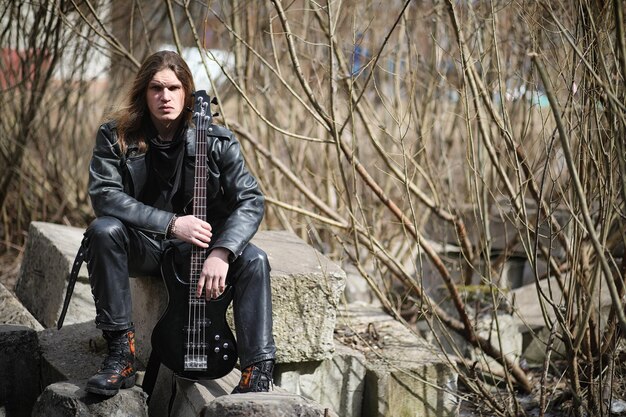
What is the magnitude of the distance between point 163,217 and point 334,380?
138cm

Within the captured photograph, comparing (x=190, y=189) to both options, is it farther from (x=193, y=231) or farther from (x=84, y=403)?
(x=84, y=403)

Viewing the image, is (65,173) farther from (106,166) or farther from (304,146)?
(106,166)

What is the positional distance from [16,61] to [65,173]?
38.4 inches

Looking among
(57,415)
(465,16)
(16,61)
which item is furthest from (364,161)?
(57,415)

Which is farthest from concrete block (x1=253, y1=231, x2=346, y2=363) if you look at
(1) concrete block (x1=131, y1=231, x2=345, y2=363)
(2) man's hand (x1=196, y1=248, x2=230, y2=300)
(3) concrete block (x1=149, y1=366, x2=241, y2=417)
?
(2) man's hand (x1=196, y1=248, x2=230, y2=300)

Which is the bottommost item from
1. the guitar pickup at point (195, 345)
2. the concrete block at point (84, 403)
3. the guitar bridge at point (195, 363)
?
the concrete block at point (84, 403)

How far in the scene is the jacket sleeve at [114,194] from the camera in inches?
151

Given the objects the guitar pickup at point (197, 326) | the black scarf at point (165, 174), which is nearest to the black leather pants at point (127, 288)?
the guitar pickup at point (197, 326)

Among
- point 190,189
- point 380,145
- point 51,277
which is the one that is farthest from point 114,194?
point 51,277

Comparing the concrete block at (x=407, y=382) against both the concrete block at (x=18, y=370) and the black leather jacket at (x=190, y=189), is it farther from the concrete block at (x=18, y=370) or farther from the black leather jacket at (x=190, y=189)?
the concrete block at (x=18, y=370)

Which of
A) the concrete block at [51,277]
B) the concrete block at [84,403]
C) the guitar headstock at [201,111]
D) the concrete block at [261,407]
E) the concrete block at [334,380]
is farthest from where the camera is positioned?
the concrete block at [51,277]

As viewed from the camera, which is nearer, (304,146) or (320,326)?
(320,326)

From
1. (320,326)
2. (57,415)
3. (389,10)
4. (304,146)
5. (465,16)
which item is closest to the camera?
(57,415)

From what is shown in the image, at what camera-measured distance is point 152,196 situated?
4.09 metres
